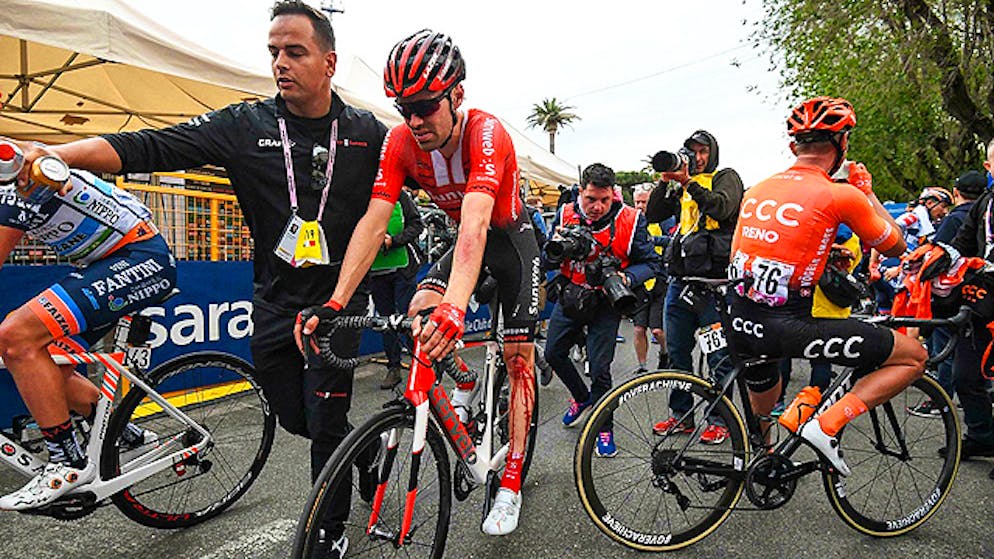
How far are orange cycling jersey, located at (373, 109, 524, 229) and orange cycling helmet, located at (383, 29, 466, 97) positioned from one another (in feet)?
0.79

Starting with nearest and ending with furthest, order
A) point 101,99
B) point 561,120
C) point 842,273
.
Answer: point 842,273 < point 101,99 < point 561,120

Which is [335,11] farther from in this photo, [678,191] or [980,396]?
[980,396]

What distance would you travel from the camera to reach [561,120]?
212 feet

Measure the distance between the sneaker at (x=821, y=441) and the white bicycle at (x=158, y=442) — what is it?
2643 millimetres

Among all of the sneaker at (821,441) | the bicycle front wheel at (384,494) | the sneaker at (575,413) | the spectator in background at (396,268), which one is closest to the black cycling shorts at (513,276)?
the bicycle front wheel at (384,494)

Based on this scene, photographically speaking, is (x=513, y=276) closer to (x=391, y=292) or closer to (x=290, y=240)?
(x=290, y=240)

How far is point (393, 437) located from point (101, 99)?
7.88m

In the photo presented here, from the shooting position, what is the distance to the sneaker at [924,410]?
2.97 m

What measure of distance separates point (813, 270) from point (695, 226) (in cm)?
147

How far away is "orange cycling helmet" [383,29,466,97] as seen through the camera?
6.93 feet

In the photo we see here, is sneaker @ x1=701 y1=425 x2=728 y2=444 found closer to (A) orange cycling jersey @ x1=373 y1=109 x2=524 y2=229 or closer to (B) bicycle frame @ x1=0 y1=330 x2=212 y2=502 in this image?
(A) orange cycling jersey @ x1=373 y1=109 x2=524 y2=229

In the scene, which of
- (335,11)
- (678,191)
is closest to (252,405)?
(678,191)

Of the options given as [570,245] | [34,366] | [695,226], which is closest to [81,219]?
[34,366]

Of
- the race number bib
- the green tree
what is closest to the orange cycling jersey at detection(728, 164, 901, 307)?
the race number bib
